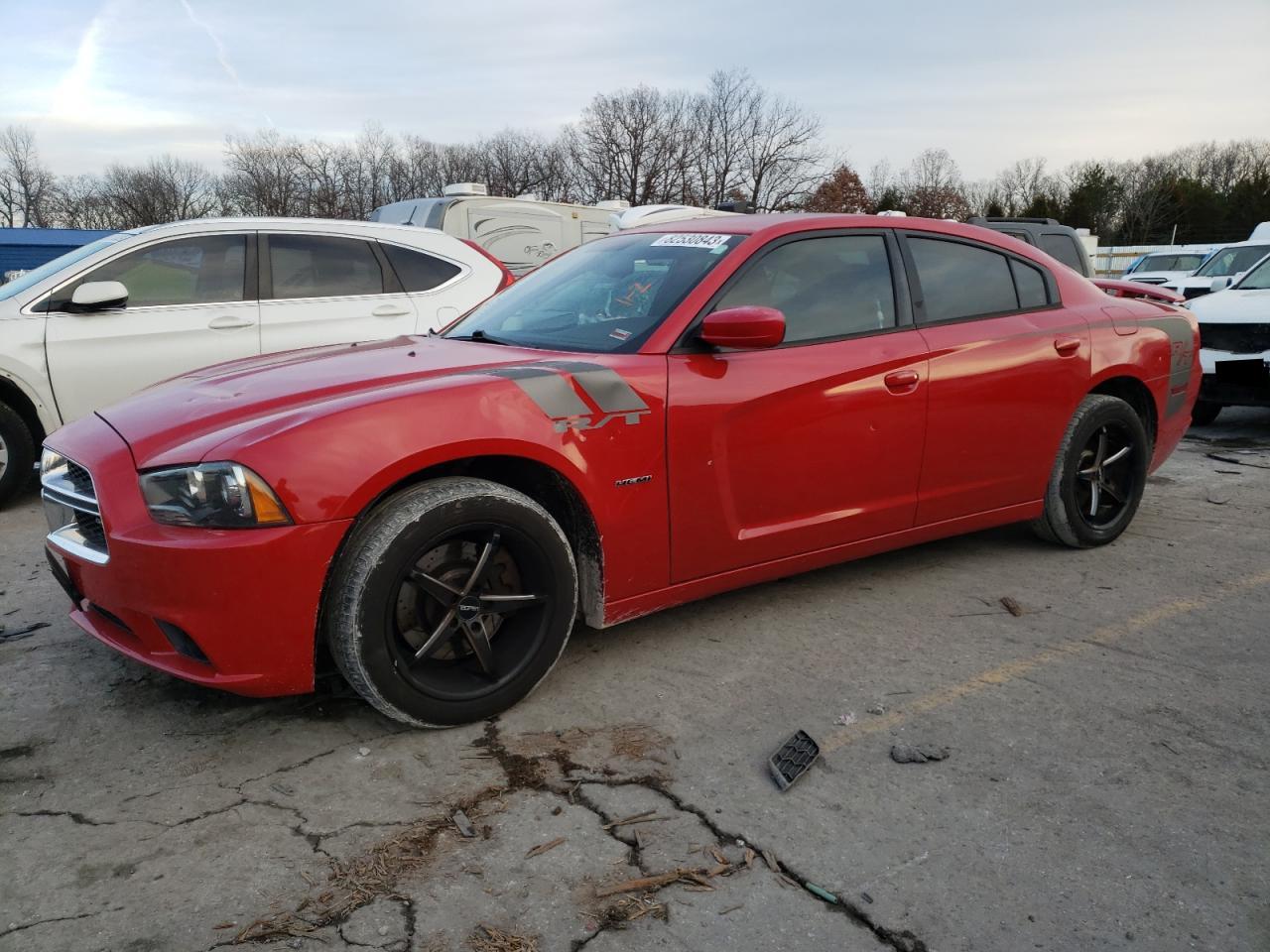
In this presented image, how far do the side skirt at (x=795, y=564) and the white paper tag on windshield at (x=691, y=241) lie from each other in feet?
4.02

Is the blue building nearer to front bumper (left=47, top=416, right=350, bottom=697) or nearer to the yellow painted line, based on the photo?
front bumper (left=47, top=416, right=350, bottom=697)

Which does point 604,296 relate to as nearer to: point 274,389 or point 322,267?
point 274,389

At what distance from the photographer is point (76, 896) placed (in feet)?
6.91

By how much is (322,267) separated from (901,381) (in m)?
4.32

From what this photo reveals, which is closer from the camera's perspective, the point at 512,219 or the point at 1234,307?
the point at 1234,307

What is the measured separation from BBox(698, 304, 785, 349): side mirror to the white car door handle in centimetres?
403

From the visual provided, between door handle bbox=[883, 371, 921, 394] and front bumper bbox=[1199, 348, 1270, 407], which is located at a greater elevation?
door handle bbox=[883, 371, 921, 394]

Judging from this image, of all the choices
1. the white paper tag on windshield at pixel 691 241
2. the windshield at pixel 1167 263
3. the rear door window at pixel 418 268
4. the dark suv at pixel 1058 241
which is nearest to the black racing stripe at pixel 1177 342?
the white paper tag on windshield at pixel 691 241

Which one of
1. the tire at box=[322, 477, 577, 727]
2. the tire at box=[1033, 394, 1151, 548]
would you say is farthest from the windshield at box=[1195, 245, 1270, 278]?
the tire at box=[322, 477, 577, 727]

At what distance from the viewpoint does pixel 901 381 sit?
3.67m

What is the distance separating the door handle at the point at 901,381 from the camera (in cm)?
364

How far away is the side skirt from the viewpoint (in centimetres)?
321

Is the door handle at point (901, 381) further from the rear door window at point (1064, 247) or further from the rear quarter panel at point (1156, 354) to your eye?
the rear door window at point (1064, 247)

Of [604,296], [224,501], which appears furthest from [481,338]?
[224,501]
